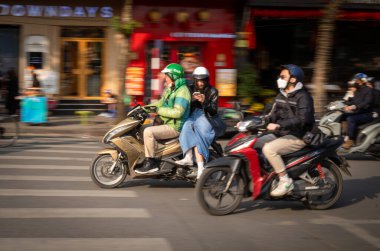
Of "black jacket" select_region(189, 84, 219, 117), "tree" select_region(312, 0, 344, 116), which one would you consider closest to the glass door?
"tree" select_region(312, 0, 344, 116)

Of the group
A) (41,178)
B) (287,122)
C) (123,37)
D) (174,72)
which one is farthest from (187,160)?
(123,37)

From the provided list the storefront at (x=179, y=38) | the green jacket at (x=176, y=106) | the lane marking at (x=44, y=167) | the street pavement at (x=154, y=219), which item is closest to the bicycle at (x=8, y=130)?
the lane marking at (x=44, y=167)

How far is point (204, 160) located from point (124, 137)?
1.13m

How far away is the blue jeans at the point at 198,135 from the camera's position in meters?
7.60

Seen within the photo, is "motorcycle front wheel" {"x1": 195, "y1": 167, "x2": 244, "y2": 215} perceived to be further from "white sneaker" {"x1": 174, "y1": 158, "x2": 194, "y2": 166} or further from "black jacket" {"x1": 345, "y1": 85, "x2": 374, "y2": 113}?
"black jacket" {"x1": 345, "y1": 85, "x2": 374, "y2": 113}

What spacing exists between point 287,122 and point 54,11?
1437cm

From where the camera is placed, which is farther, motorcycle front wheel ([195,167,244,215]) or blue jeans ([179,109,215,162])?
blue jeans ([179,109,215,162])

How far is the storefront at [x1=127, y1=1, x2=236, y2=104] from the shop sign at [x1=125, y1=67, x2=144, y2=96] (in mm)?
48

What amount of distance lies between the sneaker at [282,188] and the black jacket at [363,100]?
484 centimetres

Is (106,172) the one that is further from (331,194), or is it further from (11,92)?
(11,92)

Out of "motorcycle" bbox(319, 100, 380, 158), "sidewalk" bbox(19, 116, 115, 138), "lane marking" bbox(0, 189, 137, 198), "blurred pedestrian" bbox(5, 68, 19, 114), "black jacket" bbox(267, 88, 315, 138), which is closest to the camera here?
"black jacket" bbox(267, 88, 315, 138)

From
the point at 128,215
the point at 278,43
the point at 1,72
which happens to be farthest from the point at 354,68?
the point at 128,215

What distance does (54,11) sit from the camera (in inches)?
752

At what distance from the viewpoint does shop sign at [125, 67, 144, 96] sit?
18.9m
